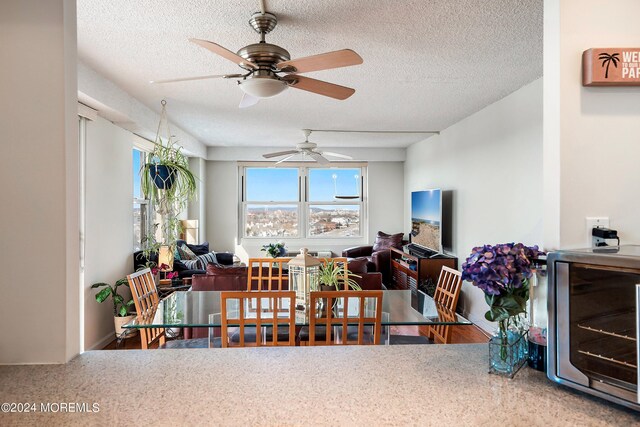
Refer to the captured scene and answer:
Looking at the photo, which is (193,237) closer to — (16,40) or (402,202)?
(402,202)

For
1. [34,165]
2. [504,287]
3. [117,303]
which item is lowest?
[117,303]

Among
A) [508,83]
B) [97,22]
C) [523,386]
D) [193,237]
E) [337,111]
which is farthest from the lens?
[193,237]

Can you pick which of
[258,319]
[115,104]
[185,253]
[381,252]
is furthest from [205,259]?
[258,319]

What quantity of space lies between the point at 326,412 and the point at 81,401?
1.93 feet

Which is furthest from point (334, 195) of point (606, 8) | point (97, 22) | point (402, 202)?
point (606, 8)

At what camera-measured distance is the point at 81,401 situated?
895 millimetres

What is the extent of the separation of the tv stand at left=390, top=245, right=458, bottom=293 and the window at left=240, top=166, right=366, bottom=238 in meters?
1.92

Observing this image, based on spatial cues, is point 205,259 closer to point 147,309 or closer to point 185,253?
point 185,253

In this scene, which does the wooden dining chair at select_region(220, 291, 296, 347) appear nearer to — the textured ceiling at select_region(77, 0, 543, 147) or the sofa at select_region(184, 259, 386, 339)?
the sofa at select_region(184, 259, 386, 339)

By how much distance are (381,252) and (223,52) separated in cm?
497

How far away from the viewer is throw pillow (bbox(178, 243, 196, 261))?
509 centimetres

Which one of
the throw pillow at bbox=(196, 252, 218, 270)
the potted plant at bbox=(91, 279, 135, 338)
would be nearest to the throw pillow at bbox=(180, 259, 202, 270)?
the throw pillow at bbox=(196, 252, 218, 270)

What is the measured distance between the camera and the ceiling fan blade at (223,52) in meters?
1.66

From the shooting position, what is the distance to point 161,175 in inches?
138
